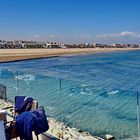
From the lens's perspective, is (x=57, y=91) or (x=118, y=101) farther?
(x=57, y=91)

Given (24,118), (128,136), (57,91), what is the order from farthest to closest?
(57,91)
(128,136)
(24,118)

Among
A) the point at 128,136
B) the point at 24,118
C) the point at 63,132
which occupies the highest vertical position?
the point at 24,118

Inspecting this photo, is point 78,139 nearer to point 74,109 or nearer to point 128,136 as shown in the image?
point 128,136

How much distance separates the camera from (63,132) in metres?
10.7

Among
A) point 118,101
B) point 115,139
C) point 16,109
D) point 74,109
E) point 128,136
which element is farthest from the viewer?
point 118,101

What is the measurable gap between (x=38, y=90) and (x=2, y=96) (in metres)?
6.12

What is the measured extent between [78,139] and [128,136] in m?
4.10

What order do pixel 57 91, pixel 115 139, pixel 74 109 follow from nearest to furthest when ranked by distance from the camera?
pixel 115 139 < pixel 74 109 < pixel 57 91

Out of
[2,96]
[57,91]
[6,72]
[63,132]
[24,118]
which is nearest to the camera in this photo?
[24,118]

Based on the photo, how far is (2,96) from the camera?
51.2ft

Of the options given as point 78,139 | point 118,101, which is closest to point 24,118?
point 78,139

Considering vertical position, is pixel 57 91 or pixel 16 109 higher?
pixel 16 109

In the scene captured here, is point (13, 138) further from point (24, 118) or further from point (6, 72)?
point (6, 72)

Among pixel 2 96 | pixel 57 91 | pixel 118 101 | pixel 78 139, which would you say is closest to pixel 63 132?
pixel 78 139
